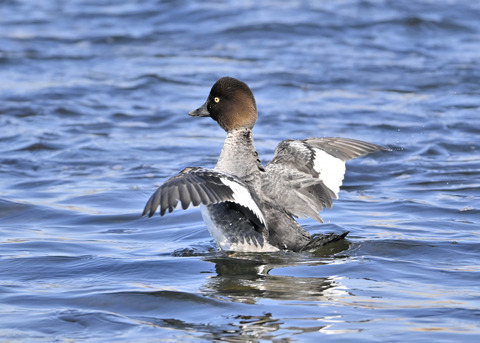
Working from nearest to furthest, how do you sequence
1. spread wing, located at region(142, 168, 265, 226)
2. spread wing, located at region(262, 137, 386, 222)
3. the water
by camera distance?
the water < spread wing, located at region(142, 168, 265, 226) < spread wing, located at region(262, 137, 386, 222)

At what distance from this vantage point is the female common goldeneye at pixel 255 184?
19.0ft

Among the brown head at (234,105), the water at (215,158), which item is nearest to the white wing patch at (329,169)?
the water at (215,158)

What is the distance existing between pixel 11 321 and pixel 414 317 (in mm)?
2403

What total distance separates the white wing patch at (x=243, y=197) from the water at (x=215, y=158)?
422mm

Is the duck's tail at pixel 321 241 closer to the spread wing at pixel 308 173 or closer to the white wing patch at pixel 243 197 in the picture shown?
the spread wing at pixel 308 173

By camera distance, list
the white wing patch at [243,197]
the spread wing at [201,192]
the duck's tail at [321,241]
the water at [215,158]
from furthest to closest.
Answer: the duck's tail at [321,241], the white wing patch at [243,197], the spread wing at [201,192], the water at [215,158]

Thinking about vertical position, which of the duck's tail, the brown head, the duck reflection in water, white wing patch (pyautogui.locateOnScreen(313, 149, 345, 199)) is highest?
Answer: the brown head

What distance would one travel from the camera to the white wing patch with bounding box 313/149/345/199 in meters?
6.86

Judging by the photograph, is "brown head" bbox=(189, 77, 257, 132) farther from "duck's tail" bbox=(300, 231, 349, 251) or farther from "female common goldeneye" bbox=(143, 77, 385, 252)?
"duck's tail" bbox=(300, 231, 349, 251)

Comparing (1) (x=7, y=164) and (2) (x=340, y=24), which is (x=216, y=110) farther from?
(2) (x=340, y=24)

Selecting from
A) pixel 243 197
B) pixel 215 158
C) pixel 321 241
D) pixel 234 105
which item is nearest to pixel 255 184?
pixel 243 197

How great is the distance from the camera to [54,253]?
6.44m

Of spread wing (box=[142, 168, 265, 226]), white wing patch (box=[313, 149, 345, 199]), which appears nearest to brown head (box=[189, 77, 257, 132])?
white wing patch (box=[313, 149, 345, 199])

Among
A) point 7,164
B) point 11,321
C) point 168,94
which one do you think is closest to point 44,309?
point 11,321
